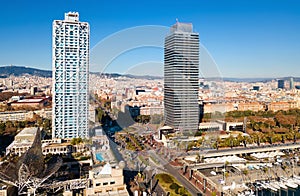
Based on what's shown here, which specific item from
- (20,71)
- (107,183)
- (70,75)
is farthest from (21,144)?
(20,71)

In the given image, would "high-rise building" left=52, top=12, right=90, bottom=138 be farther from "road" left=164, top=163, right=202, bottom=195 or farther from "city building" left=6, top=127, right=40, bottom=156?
"road" left=164, top=163, right=202, bottom=195

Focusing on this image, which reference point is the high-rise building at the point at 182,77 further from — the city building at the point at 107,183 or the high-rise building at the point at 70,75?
the city building at the point at 107,183

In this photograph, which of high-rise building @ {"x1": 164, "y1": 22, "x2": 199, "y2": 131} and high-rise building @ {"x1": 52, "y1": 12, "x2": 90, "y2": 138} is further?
high-rise building @ {"x1": 164, "y1": 22, "x2": 199, "y2": 131}

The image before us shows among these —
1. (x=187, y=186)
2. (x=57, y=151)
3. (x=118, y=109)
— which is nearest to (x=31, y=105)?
(x=118, y=109)

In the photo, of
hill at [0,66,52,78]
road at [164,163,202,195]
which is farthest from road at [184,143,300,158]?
hill at [0,66,52,78]

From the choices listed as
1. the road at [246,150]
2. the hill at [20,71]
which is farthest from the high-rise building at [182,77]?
the hill at [20,71]

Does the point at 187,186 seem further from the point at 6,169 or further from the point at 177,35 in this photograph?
the point at 177,35
